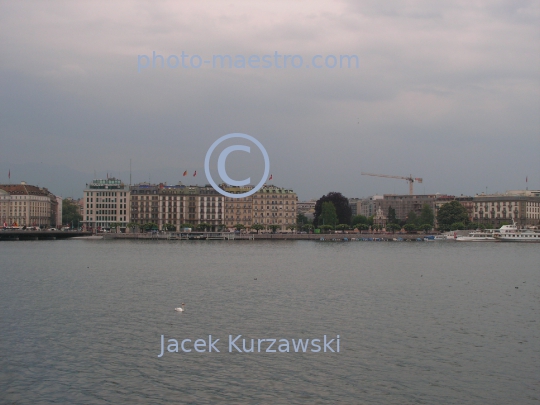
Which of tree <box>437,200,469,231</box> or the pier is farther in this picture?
tree <box>437,200,469,231</box>

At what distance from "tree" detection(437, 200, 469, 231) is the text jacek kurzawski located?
134 meters

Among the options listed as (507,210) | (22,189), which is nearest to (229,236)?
(22,189)

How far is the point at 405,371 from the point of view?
19125 mm

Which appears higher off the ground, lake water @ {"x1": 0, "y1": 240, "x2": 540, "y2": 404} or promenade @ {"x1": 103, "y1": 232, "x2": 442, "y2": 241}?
promenade @ {"x1": 103, "y1": 232, "x2": 442, "y2": 241}

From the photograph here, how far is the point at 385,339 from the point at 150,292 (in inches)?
641

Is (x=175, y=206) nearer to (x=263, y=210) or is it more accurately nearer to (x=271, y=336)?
(x=263, y=210)

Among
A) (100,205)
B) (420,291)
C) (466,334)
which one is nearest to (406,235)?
(100,205)

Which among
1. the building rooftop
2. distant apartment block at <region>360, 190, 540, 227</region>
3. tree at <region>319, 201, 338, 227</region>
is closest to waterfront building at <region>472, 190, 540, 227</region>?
distant apartment block at <region>360, 190, 540, 227</region>

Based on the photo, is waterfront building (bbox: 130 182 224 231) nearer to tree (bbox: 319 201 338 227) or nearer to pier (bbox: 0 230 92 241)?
pier (bbox: 0 230 92 241)

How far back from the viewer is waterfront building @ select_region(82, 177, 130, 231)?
146750mm

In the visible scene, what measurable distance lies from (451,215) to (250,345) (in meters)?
136

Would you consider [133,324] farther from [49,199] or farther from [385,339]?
[49,199]

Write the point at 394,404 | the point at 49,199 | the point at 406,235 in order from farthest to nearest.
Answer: the point at 49,199 → the point at 406,235 → the point at 394,404

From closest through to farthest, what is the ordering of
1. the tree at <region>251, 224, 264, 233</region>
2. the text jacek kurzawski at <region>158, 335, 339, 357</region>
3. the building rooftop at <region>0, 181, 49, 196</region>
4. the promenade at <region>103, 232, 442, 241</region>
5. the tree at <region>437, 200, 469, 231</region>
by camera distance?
the text jacek kurzawski at <region>158, 335, 339, 357</region>, the promenade at <region>103, 232, 442, 241</region>, the tree at <region>251, 224, 264, 233</region>, the tree at <region>437, 200, 469, 231</region>, the building rooftop at <region>0, 181, 49, 196</region>
